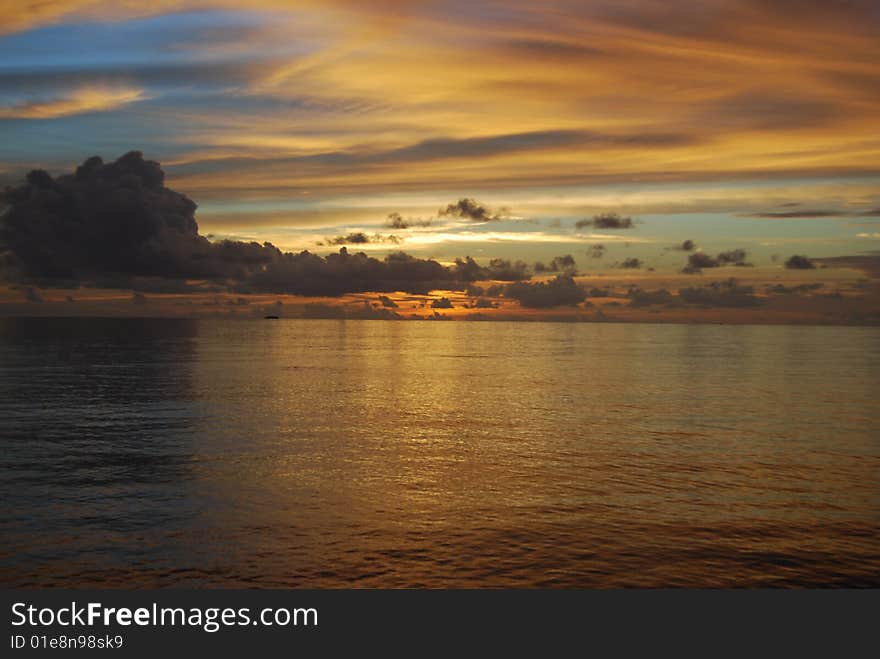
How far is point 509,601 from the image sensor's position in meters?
26.2

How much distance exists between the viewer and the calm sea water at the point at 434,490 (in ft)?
94.9

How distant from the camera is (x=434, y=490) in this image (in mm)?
41594

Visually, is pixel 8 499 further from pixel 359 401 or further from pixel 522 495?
pixel 359 401

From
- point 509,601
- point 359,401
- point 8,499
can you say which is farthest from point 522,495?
point 359,401

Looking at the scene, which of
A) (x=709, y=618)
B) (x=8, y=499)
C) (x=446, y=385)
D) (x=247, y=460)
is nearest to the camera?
(x=709, y=618)

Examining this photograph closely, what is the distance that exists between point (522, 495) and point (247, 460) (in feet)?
63.9

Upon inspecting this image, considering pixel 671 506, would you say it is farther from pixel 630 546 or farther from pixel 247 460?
pixel 247 460

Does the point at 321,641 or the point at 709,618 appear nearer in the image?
the point at 321,641

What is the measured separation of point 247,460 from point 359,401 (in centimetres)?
3627

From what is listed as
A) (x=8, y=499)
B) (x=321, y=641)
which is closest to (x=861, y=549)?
(x=321, y=641)

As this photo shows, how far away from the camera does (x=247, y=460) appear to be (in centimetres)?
4978

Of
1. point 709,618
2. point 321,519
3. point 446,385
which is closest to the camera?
point 709,618

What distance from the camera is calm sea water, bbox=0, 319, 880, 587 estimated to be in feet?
94.9

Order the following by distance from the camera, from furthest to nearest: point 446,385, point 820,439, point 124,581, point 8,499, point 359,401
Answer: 1. point 446,385
2. point 359,401
3. point 820,439
4. point 8,499
5. point 124,581
